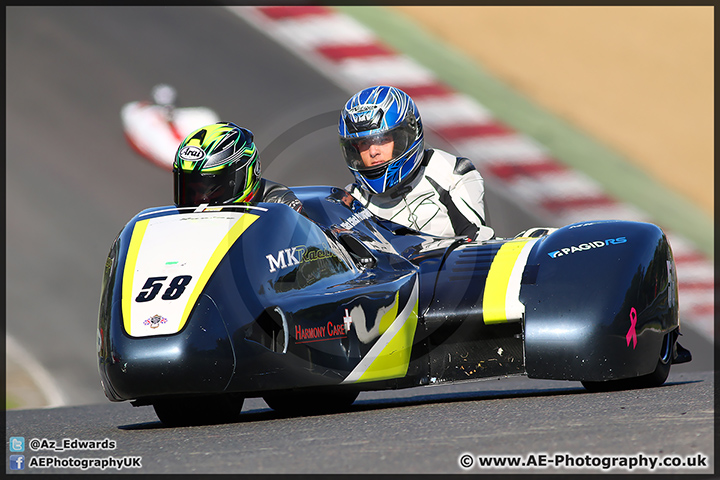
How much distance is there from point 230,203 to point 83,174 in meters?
7.68

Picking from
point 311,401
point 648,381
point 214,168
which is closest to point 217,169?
point 214,168

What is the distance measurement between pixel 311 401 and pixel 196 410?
113 cm

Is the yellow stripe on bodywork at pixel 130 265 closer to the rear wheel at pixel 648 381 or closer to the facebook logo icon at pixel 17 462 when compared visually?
the facebook logo icon at pixel 17 462

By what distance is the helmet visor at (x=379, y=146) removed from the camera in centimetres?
725

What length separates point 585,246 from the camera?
6254 mm

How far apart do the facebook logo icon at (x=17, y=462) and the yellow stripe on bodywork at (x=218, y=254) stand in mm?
912

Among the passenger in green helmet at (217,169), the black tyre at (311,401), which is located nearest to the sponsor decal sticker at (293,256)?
the passenger in green helmet at (217,169)

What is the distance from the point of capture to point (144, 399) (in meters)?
5.39

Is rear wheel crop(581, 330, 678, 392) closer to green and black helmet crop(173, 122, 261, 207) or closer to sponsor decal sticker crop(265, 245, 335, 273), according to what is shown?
sponsor decal sticker crop(265, 245, 335, 273)

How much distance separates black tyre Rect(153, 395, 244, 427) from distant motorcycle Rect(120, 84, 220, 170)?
26.8 ft

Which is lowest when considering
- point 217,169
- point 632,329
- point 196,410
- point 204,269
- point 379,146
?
point 196,410

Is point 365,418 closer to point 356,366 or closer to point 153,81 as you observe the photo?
point 356,366

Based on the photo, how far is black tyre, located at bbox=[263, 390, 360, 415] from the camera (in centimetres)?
666

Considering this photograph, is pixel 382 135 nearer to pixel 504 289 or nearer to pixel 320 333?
pixel 504 289
